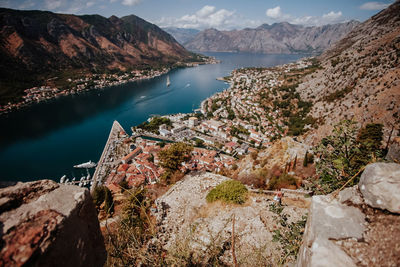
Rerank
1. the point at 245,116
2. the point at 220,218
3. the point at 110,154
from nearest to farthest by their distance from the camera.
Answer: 1. the point at 220,218
2. the point at 110,154
3. the point at 245,116

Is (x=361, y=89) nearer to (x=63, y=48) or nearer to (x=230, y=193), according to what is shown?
(x=230, y=193)

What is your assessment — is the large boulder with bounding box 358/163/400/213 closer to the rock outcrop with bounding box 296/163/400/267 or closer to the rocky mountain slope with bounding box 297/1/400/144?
the rock outcrop with bounding box 296/163/400/267

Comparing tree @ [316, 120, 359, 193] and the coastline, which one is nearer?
tree @ [316, 120, 359, 193]

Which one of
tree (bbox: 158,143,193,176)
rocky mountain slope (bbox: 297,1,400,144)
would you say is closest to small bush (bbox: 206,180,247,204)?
tree (bbox: 158,143,193,176)

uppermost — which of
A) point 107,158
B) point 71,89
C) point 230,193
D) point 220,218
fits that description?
point 230,193

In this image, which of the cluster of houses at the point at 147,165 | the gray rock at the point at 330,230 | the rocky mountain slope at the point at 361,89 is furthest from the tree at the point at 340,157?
the cluster of houses at the point at 147,165

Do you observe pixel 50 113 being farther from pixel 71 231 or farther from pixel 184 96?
pixel 71 231

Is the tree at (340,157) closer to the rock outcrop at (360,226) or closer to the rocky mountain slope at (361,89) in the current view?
the rock outcrop at (360,226)

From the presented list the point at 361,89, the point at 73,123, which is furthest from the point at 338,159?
the point at 73,123
